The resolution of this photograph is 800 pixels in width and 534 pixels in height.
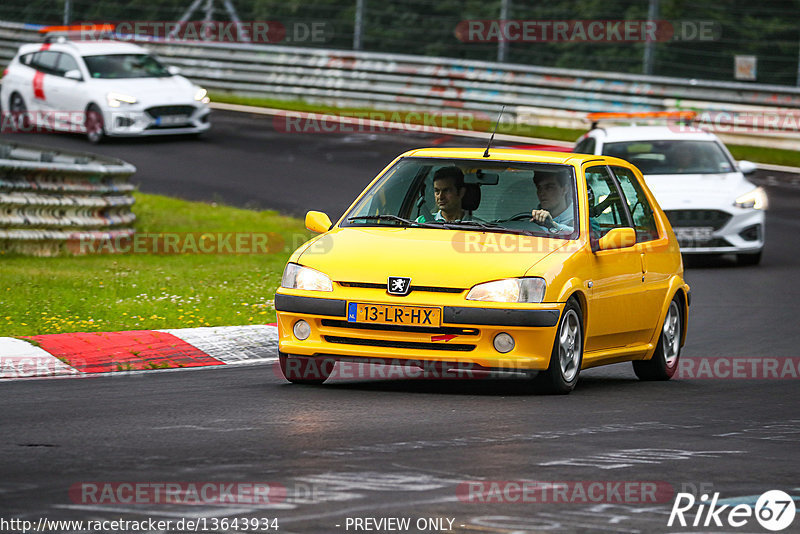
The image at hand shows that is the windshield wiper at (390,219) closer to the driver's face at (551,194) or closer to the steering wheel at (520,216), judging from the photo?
the steering wheel at (520,216)

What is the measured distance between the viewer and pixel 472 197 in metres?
10.4

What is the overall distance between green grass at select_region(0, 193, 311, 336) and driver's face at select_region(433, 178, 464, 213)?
2.77 meters

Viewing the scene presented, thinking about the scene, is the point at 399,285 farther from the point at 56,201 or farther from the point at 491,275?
the point at 56,201

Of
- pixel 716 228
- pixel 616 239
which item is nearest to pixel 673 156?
pixel 716 228

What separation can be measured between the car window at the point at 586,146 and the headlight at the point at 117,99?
31.5 ft

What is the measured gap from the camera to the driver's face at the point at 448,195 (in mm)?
10383

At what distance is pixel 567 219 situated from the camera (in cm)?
1016

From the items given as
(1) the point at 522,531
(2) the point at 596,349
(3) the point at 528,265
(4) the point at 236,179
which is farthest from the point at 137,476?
(4) the point at 236,179

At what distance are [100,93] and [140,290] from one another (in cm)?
1391

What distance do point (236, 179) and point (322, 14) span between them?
39.4 ft

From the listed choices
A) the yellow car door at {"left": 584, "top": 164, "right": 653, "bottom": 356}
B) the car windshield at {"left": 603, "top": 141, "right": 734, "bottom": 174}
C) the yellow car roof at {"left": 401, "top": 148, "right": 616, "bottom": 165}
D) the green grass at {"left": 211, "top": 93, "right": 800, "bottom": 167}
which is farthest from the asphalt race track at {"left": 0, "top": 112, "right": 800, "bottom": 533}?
the green grass at {"left": 211, "top": 93, "right": 800, "bottom": 167}

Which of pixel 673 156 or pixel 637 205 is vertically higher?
pixel 637 205

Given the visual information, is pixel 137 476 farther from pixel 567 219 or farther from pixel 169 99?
pixel 169 99

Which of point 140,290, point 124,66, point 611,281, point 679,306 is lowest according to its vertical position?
point 140,290
